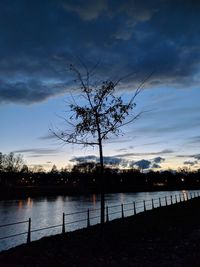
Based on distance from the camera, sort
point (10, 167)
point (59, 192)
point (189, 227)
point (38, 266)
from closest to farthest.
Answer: point (38, 266), point (189, 227), point (59, 192), point (10, 167)

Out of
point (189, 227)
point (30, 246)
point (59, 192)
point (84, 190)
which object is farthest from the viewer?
point (84, 190)

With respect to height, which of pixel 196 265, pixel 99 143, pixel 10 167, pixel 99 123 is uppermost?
pixel 10 167

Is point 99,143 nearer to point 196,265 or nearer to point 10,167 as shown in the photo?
point 196,265

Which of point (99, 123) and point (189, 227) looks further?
point (189, 227)

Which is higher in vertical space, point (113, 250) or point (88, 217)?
point (88, 217)

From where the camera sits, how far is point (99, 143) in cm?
1405

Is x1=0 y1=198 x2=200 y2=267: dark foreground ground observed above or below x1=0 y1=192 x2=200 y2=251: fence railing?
below

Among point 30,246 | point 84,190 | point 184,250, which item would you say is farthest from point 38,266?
point 84,190

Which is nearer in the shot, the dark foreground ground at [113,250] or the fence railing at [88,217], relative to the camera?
the dark foreground ground at [113,250]

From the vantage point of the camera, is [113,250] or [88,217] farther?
[88,217]

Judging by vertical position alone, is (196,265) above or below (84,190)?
below

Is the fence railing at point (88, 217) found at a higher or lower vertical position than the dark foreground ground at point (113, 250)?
higher

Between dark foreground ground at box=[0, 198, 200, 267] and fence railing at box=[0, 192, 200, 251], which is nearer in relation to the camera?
dark foreground ground at box=[0, 198, 200, 267]

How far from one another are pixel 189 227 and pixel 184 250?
6811 mm
